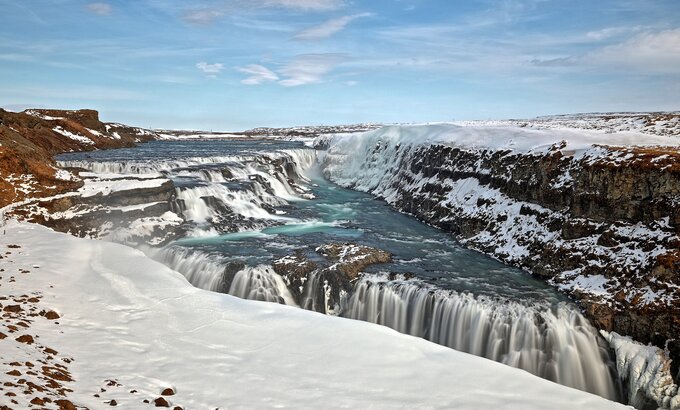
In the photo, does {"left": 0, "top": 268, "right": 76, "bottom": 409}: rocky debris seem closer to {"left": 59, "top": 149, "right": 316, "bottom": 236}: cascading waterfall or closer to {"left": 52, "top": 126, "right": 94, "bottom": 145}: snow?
{"left": 59, "top": 149, "right": 316, "bottom": 236}: cascading waterfall

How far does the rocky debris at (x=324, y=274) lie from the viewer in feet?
53.8

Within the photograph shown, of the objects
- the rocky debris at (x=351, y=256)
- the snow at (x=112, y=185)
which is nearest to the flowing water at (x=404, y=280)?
the rocky debris at (x=351, y=256)

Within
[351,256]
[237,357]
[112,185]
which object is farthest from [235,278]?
[112,185]

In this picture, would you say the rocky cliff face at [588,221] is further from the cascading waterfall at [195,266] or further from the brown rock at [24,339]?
the brown rock at [24,339]

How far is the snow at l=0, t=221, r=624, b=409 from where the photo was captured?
7.73 meters

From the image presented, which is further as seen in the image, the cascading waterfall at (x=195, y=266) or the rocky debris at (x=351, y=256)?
the cascading waterfall at (x=195, y=266)

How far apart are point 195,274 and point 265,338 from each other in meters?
9.32

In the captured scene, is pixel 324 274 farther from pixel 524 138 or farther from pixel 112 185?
pixel 524 138

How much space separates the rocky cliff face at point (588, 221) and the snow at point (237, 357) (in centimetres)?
665

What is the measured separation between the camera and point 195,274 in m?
18.4

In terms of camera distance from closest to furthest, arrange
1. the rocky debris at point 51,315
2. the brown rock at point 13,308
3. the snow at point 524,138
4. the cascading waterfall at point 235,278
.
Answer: the brown rock at point 13,308 → the rocky debris at point 51,315 → the cascading waterfall at point 235,278 → the snow at point 524,138

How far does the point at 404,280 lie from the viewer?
16.8 metres

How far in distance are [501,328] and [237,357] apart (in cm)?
854

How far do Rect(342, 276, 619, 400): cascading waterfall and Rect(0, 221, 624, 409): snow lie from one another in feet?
14.0
